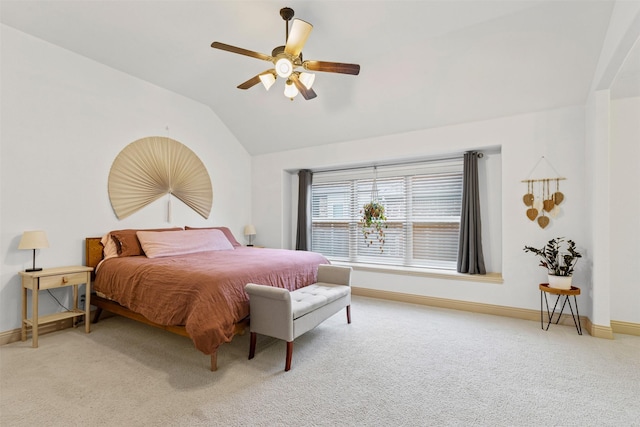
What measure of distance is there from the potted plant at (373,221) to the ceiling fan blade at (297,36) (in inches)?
113

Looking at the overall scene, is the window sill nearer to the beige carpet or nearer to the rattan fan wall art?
the beige carpet

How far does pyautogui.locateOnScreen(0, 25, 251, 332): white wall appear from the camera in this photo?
9.86ft

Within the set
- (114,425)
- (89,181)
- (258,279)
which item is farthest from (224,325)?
(89,181)

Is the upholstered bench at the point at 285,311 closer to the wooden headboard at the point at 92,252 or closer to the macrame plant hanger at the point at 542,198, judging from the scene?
the wooden headboard at the point at 92,252

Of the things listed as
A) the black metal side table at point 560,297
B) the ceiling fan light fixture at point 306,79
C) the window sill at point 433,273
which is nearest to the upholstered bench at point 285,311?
the window sill at point 433,273

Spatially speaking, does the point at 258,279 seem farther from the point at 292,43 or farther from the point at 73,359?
the point at 292,43

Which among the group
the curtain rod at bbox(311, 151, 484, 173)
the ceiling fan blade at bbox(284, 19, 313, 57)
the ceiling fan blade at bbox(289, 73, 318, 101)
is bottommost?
the curtain rod at bbox(311, 151, 484, 173)

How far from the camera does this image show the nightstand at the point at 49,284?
111 inches

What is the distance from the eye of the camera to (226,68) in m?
3.90

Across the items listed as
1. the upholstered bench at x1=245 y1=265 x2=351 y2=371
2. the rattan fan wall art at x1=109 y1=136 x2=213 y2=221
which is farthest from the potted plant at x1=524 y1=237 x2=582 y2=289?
the rattan fan wall art at x1=109 y1=136 x2=213 y2=221

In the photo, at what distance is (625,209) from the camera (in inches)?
123

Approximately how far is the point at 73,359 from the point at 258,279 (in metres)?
1.70

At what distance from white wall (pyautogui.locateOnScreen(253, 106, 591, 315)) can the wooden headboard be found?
3.57m

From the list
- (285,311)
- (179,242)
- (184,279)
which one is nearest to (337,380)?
(285,311)
